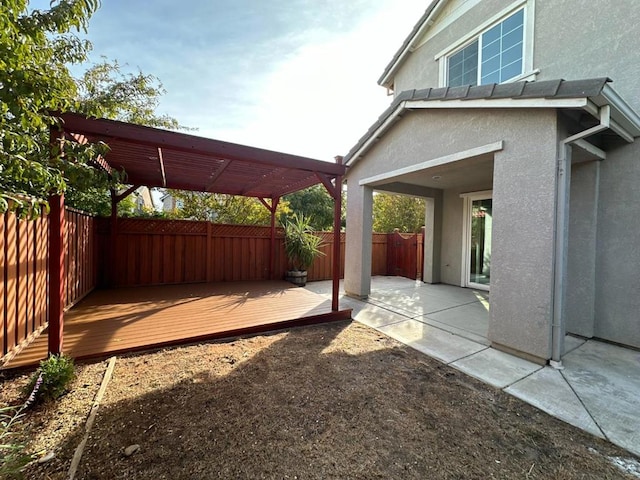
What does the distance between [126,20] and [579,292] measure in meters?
9.07

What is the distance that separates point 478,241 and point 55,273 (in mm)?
8670

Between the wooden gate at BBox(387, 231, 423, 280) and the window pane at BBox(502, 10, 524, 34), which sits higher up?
the window pane at BBox(502, 10, 524, 34)

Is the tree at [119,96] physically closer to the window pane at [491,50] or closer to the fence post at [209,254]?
the fence post at [209,254]

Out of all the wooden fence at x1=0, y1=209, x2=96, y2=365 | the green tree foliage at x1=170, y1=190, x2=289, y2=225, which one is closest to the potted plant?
the green tree foliage at x1=170, y1=190, x2=289, y2=225

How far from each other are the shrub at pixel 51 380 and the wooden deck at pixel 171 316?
2.10 feet

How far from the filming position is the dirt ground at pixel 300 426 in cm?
178

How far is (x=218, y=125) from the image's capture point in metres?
8.59

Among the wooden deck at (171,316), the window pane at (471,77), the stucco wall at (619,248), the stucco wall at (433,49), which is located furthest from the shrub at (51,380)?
the stucco wall at (433,49)

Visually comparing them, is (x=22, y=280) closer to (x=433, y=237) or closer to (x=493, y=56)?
(x=433, y=237)

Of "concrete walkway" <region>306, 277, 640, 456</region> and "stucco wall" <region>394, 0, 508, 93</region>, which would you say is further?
"stucco wall" <region>394, 0, 508, 93</region>

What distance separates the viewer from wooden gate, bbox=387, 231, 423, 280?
9664 mm

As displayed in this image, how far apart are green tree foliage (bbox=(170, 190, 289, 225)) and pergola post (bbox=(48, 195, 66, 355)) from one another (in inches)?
308

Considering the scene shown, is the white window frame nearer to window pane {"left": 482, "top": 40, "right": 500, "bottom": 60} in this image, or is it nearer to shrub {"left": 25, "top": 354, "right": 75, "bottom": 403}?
window pane {"left": 482, "top": 40, "right": 500, "bottom": 60}

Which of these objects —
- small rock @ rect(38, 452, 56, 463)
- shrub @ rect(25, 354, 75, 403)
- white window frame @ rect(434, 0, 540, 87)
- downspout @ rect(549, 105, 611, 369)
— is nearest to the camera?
small rock @ rect(38, 452, 56, 463)
